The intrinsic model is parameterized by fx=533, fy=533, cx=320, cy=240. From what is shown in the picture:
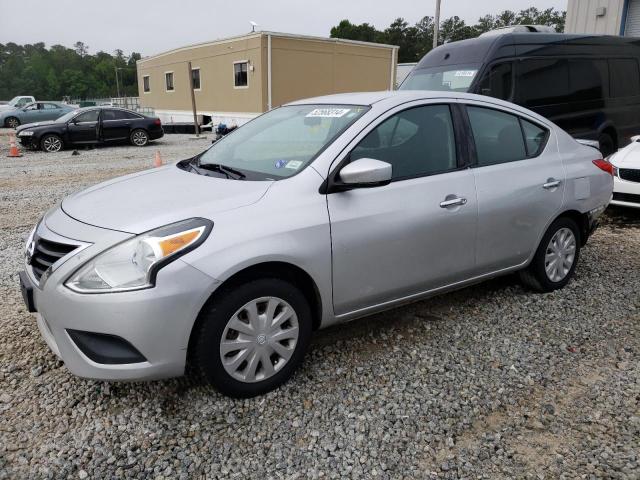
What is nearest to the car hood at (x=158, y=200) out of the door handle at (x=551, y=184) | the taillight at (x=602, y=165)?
the door handle at (x=551, y=184)

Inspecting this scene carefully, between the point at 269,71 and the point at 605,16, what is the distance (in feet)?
44.3

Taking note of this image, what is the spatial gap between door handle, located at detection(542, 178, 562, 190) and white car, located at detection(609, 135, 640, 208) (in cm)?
321

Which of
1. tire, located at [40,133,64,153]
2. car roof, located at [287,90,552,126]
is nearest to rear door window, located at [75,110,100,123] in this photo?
tire, located at [40,133,64,153]

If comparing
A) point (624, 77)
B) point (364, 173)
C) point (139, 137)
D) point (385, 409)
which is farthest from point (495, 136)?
point (139, 137)

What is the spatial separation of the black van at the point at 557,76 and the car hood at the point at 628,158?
98 cm

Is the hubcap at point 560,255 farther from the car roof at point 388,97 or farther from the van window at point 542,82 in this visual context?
the van window at point 542,82

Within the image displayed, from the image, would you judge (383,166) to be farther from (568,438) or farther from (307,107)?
(568,438)

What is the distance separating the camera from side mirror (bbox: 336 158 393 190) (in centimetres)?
293

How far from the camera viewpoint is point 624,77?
8.86 meters

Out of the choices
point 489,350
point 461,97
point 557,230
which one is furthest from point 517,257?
point 461,97

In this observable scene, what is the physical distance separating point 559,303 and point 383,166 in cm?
220

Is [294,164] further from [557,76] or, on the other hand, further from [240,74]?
[240,74]

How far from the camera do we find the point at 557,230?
169 inches

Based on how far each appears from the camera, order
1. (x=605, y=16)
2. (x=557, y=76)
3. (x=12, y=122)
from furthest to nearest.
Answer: (x=12, y=122)
(x=605, y=16)
(x=557, y=76)
